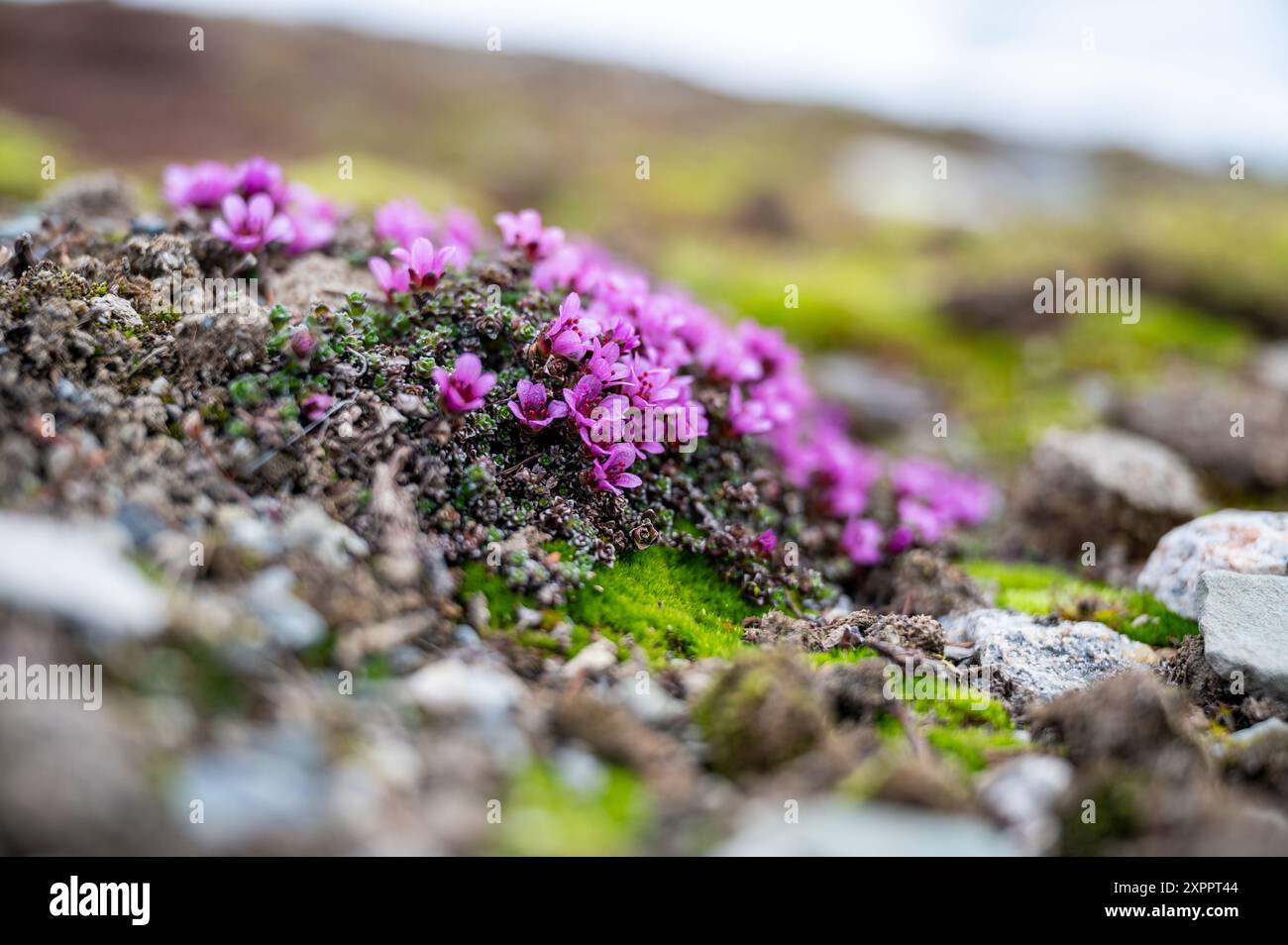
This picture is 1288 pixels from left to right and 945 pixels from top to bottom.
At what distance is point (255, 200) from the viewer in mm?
5277

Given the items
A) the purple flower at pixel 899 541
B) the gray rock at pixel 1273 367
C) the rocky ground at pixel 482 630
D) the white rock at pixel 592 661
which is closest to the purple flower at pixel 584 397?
the rocky ground at pixel 482 630

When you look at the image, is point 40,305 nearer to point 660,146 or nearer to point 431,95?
point 660,146

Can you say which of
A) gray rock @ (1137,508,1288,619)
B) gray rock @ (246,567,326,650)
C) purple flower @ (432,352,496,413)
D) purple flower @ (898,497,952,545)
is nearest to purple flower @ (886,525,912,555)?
purple flower @ (898,497,952,545)

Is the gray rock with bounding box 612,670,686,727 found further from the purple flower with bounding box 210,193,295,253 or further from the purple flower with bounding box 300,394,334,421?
the purple flower with bounding box 210,193,295,253

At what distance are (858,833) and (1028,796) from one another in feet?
2.71

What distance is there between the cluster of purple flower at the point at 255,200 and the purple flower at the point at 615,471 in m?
2.48

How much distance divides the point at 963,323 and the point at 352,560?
38.8 ft

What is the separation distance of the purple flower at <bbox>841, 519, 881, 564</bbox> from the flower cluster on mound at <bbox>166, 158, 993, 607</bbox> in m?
0.01

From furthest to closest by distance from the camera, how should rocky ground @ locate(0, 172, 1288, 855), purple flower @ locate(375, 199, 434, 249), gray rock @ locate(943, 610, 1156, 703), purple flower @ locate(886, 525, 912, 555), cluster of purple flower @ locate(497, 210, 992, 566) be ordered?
purple flower @ locate(886, 525, 912, 555)
purple flower @ locate(375, 199, 434, 249)
cluster of purple flower @ locate(497, 210, 992, 566)
gray rock @ locate(943, 610, 1156, 703)
rocky ground @ locate(0, 172, 1288, 855)

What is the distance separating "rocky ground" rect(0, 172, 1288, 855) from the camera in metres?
2.69

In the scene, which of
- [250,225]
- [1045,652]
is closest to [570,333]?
[250,225]

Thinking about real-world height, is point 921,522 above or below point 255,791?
above

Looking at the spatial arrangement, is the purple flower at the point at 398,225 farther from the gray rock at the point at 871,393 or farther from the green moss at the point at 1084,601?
the gray rock at the point at 871,393

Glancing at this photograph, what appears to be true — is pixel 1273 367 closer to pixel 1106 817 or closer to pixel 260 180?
pixel 1106 817
